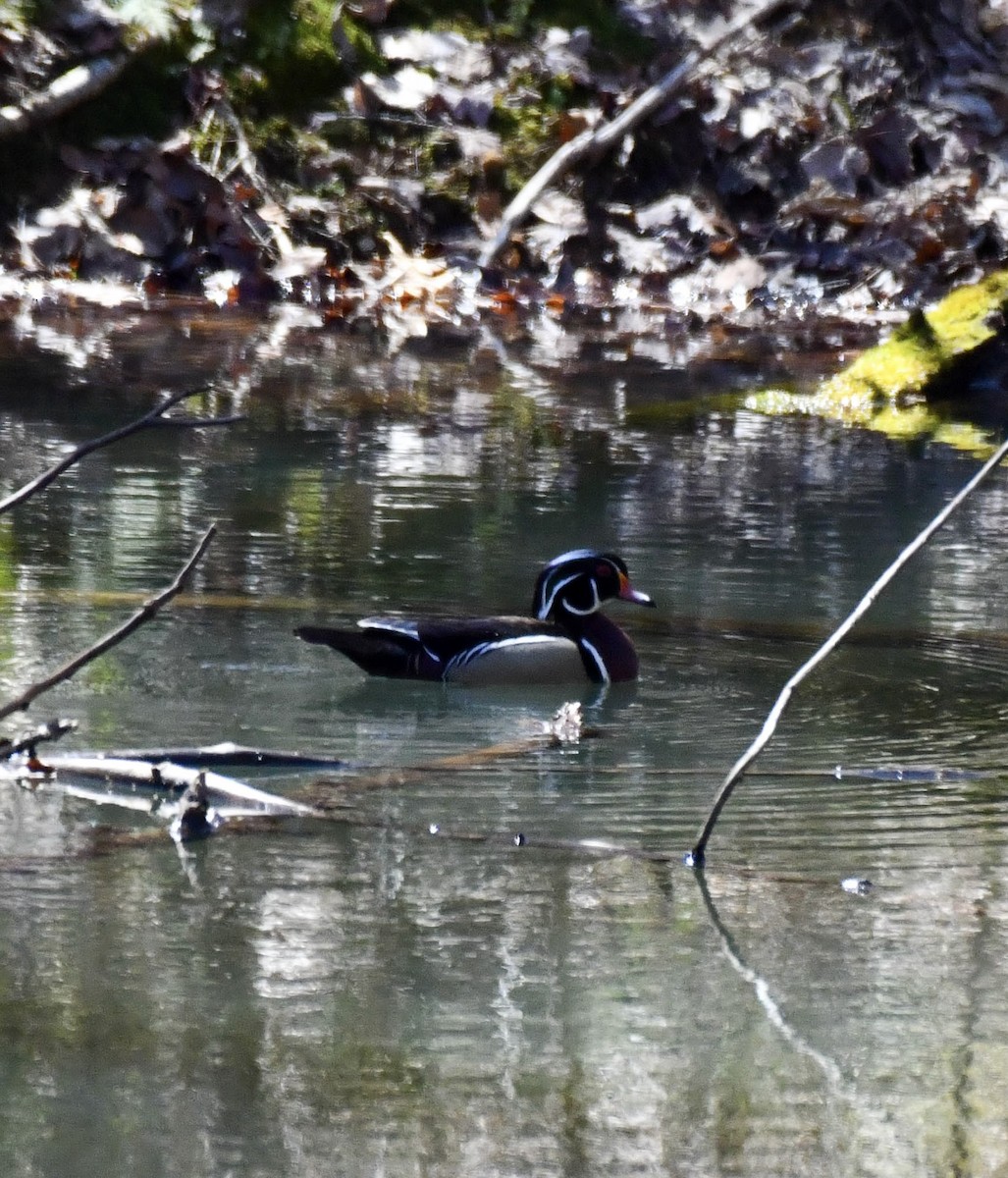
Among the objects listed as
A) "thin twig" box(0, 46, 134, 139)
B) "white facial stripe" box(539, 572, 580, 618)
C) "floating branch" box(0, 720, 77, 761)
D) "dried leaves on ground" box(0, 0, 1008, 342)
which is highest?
"dried leaves on ground" box(0, 0, 1008, 342)

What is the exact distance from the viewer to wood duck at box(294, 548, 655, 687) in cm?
744

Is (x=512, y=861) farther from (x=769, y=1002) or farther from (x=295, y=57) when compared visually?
(x=295, y=57)

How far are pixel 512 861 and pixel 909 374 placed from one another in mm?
9355

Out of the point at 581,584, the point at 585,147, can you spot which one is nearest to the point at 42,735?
the point at 581,584

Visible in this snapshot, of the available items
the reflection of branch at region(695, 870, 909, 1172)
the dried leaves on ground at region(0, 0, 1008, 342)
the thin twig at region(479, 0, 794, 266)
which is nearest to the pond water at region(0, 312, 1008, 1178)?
the reflection of branch at region(695, 870, 909, 1172)

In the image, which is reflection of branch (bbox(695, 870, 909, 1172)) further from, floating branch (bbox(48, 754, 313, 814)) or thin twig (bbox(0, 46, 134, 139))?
thin twig (bbox(0, 46, 134, 139))

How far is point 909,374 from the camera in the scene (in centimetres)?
1413

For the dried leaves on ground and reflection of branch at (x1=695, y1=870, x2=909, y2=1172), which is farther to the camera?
the dried leaves on ground

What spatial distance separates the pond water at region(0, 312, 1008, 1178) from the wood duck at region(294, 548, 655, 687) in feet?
0.36

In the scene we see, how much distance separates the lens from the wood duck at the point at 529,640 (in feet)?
24.4

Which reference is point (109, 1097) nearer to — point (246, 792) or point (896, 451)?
point (246, 792)

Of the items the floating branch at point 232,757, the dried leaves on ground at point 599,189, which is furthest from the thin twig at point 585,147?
the floating branch at point 232,757

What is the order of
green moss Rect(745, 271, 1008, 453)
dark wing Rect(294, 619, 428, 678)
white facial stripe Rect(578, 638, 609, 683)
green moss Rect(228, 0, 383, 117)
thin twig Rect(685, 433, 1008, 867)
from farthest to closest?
green moss Rect(745, 271, 1008, 453) → white facial stripe Rect(578, 638, 609, 683) → dark wing Rect(294, 619, 428, 678) → thin twig Rect(685, 433, 1008, 867) → green moss Rect(228, 0, 383, 117)

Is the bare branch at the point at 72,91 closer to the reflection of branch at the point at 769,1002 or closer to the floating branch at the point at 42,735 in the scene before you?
the reflection of branch at the point at 769,1002
